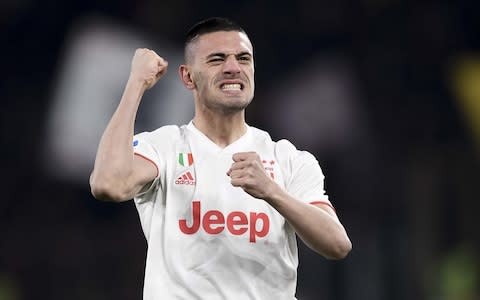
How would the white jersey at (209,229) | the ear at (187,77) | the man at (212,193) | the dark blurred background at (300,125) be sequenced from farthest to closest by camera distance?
the dark blurred background at (300,125) → the ear at (187,77) → the white jersey at (209,229) → the man at (212,193)

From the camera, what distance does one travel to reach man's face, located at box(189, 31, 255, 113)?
16.3 ft

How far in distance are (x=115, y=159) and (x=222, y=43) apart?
893 millimetres

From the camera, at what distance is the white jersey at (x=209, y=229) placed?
15.7 feet

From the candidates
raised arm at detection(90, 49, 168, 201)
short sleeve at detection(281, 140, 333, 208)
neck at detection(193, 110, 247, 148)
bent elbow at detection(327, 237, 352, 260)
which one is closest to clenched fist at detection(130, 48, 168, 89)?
raised arm at detection(90, 49, 168, 201)

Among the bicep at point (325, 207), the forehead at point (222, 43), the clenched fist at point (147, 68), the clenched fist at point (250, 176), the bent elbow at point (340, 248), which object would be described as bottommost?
the bent elbow at point (340, 248)

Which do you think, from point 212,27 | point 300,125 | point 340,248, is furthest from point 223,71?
point 300,125

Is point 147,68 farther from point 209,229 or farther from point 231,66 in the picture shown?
point 209,229

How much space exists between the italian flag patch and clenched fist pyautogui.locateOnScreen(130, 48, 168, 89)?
400 millimetres

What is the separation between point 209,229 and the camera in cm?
484

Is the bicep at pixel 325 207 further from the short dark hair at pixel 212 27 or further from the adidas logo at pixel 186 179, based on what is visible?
the short dark hair at pixel 212 27

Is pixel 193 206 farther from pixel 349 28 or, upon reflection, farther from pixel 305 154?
pixel 349 28

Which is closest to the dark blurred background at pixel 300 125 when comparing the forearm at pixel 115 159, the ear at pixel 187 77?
the ear at pixel 187 77

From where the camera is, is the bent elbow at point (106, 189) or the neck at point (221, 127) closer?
the bent elbow at point (106, 189)

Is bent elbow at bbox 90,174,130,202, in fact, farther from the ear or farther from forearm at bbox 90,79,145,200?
the ear
